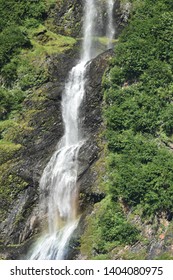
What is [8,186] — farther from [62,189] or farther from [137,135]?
[137,135]

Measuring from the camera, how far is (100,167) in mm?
22734

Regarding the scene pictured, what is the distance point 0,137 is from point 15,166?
2097 mm

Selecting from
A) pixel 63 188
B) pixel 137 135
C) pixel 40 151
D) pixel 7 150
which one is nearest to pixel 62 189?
pixel 63 188

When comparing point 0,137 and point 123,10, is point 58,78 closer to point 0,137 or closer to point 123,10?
point 0,137

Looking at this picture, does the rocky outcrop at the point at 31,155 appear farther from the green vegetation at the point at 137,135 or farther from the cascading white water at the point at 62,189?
the green vegetation at the point at 137,135

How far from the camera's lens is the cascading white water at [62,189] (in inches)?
841

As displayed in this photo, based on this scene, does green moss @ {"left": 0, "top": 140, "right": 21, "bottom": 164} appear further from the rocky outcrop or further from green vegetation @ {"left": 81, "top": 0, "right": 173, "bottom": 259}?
green vegetation @ {"left": 81, "top": 0, "right": 173, "bottom": 259}

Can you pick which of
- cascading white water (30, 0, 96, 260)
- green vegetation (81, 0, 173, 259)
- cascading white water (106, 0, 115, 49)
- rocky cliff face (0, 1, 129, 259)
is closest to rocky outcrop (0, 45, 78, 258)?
rocky cliff face (0, 1, 129, 259)

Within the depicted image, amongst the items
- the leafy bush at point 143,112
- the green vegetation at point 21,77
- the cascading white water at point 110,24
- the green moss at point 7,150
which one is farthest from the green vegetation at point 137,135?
the green moss at point 7,150

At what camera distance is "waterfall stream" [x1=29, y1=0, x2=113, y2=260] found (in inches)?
841

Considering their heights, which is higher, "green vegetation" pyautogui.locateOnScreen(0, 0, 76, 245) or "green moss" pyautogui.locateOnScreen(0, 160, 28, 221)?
"green vegetation" pyautogui.locateOnScreen(0, 0, 76, 245)

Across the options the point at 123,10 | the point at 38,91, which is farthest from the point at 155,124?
the point at 123,10

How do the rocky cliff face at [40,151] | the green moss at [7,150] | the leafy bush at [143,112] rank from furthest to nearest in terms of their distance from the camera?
the green moss at [7,150]
the rocky cliff face at [40,151]
the leafy bush at [143,112]

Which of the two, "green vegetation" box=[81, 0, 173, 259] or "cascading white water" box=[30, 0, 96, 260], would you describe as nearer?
"green vegetation" box=[81, 0, 173, 259]
